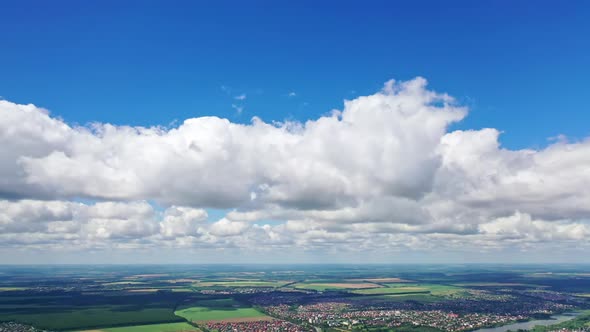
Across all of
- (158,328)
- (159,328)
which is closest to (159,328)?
(159,328)

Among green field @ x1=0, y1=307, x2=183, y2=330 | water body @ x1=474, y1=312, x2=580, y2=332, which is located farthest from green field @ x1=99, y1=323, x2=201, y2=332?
water body @ x1=474, y1=312, x2=580, y2=332

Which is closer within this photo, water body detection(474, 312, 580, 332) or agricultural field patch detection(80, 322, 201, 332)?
agricultural field patch detection(80, 322, 201, 332)

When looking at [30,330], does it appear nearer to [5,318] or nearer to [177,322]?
[5,318]

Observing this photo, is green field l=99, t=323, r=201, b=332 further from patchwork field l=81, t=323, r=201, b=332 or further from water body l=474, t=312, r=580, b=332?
water body l=474, t=312, r=580, b=332

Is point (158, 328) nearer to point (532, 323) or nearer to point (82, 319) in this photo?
point (82, 319)

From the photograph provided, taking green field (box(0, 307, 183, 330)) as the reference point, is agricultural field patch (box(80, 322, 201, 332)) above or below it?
below

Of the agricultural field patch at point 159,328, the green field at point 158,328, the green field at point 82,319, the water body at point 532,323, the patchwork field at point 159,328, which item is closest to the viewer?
the patchwork field at point 159,328

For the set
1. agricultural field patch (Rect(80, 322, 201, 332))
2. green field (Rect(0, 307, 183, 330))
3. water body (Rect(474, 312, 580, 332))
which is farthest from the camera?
green field (Rect(0, 307, 183, 330))

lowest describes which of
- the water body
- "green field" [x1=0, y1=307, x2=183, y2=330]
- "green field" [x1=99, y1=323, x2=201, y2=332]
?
the water body

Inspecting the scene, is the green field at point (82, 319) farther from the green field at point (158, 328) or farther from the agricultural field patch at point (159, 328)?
the green field at point (158, 328)

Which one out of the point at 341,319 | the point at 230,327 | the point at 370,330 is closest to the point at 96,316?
the point at 230,327

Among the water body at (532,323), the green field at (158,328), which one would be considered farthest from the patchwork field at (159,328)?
the water body at (532,323)
